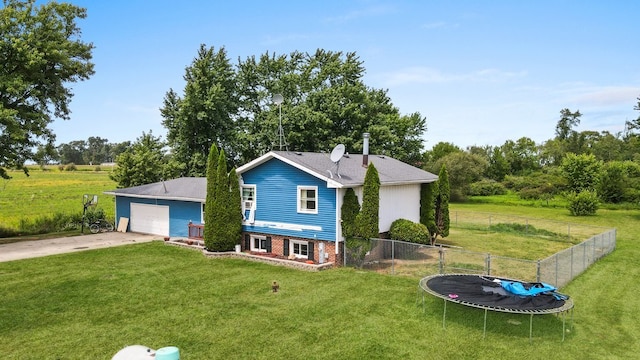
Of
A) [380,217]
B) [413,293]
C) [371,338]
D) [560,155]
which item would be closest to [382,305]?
[413,293]

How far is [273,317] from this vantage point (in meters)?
12.0

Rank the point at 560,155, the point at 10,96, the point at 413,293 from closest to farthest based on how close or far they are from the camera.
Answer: the point at 413,293 → the point at 10,96 → the point at 560,155

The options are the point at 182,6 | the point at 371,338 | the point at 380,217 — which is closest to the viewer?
the point at 371,338

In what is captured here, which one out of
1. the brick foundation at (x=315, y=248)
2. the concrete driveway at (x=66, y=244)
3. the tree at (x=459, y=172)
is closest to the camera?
the brick foundation at (x=315, y=248)

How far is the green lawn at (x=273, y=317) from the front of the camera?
9.98 metres

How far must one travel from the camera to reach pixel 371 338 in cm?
1048

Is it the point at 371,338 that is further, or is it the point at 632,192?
the point at 632,192

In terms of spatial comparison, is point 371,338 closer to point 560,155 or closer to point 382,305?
point 382,305

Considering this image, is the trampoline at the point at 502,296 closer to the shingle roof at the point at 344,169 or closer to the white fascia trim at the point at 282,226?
the shingle roof at the point at 344,169

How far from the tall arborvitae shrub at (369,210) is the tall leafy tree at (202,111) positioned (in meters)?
24.4

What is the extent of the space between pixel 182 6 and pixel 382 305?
1749cm

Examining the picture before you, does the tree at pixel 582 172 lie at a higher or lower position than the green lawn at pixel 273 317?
higher

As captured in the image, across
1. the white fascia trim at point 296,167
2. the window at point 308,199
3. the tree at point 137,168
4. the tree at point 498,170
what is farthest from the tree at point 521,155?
the white fascia trim at point 296,167

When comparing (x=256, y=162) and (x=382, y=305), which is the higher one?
(x=256, y=162)
